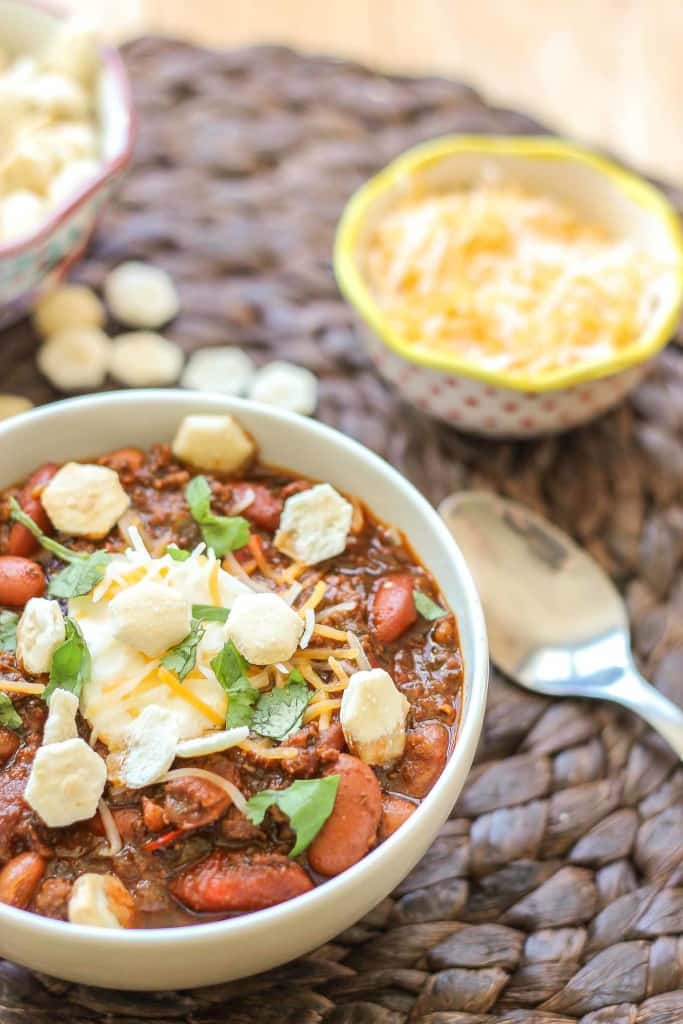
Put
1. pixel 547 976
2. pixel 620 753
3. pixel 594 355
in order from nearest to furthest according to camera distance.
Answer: pixel 547 976 → pixel 620 753 → pixel 594 355

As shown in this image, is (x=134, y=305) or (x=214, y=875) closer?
(x=214, y=875)

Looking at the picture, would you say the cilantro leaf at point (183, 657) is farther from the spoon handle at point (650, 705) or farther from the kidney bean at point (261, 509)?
the spoon handle at point (650, 705)

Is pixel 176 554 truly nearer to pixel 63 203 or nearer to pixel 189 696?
pixel 189 696

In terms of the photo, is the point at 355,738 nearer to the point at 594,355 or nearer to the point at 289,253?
the point at 594,355

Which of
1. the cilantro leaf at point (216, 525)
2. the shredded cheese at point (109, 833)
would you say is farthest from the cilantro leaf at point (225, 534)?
the shredded cheese at point (109, 833)

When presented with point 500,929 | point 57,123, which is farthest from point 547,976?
point 57,123

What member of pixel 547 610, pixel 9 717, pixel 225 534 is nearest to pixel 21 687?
pixel 9 717
